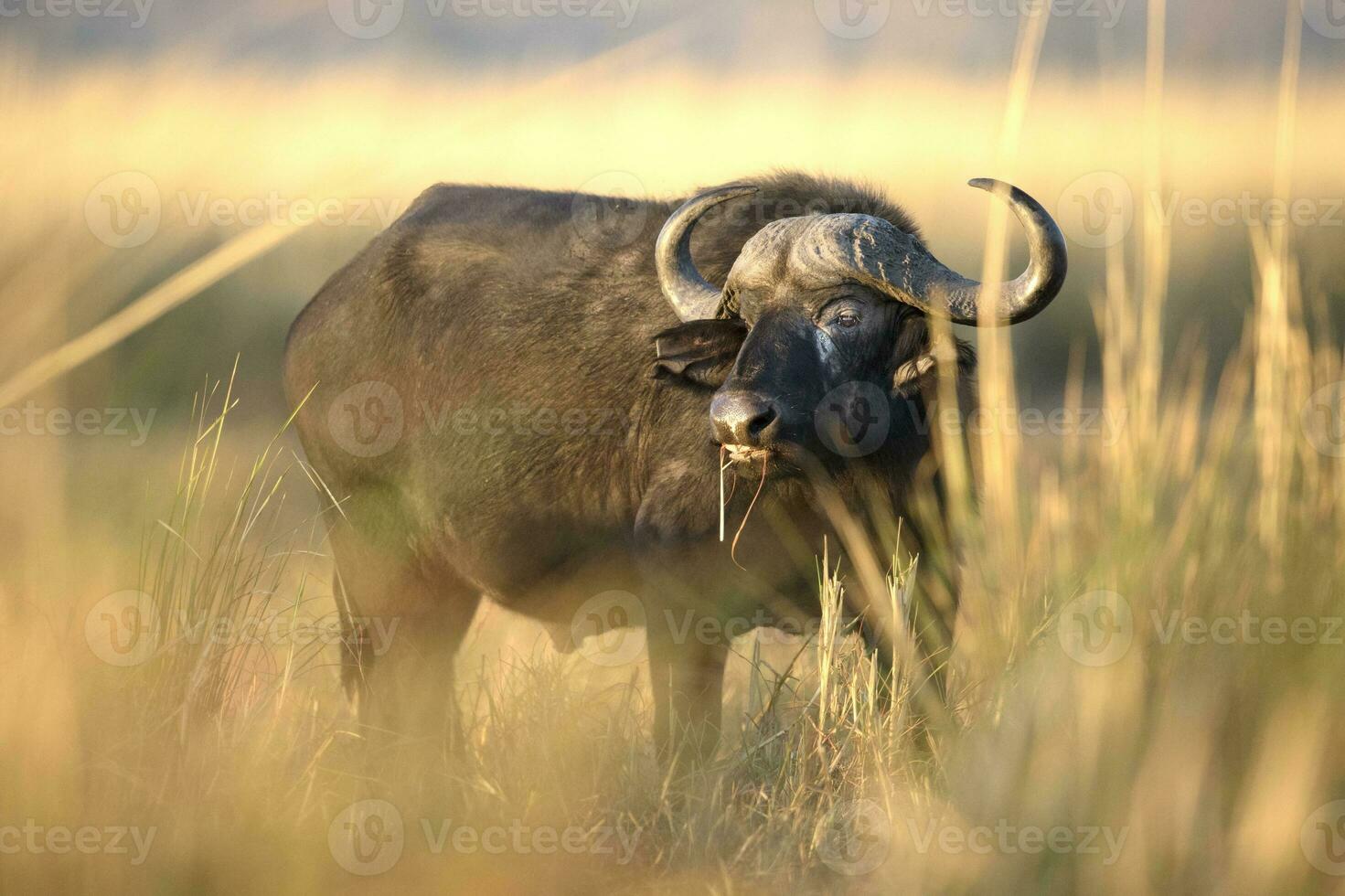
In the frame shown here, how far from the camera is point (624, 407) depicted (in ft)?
17.2

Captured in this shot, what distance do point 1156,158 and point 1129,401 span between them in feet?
1.81

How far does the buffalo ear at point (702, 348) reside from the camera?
473cm

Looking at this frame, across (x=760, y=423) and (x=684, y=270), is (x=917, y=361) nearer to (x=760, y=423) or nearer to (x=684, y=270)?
(x=760, y=423)

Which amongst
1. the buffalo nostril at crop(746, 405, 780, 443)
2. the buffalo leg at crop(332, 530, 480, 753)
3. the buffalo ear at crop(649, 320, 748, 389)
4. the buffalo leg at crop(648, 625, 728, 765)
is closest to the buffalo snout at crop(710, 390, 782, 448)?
the buffalo nostril at crop(746, 405, 780, 443)

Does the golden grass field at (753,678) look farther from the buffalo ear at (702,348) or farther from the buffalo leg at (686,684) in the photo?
the buffalo ear at (702,348)

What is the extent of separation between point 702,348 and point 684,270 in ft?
1.26

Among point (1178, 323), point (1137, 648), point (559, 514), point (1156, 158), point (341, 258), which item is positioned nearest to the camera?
point (1137, 648)

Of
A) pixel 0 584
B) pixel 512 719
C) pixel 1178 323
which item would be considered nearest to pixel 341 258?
pixel 1178 323

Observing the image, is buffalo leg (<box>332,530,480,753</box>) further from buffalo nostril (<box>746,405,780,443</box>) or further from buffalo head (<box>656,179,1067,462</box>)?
buffalo nostril (<box>746,405,780,443</box>)

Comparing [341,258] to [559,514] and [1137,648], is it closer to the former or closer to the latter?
[559,514]

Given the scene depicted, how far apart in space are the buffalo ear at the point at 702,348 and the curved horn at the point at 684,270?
0.08 metres

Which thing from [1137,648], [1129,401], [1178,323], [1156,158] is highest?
[1156,158]

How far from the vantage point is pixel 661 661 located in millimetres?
4715

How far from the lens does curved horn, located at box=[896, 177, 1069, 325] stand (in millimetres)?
4152
